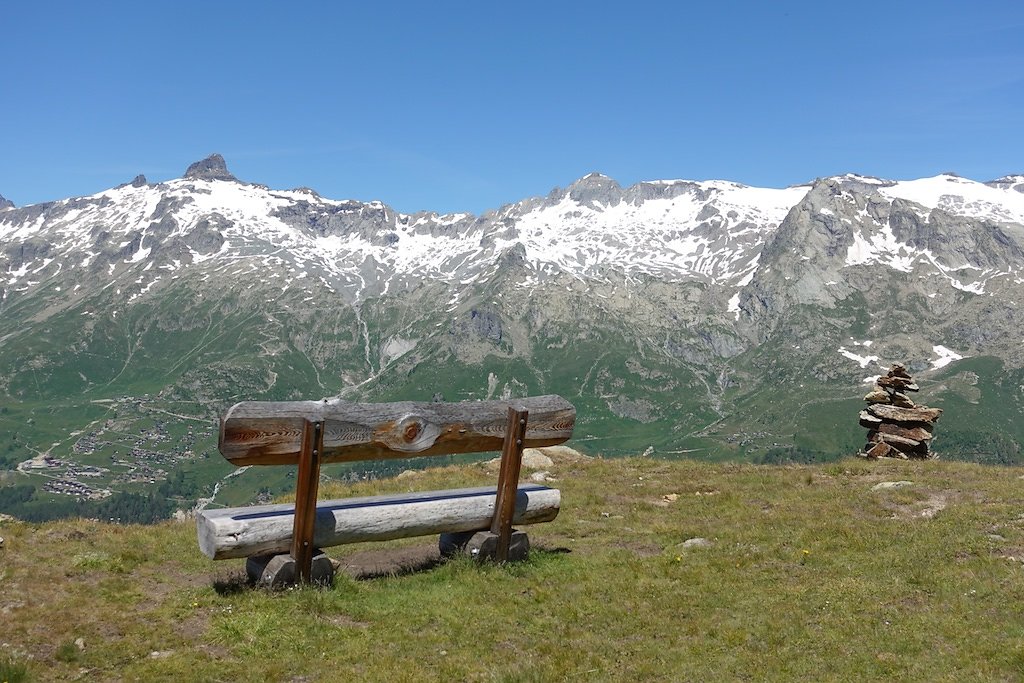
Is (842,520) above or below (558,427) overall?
below

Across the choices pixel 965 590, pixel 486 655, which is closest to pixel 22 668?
pixel 486 655

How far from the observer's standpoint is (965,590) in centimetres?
1480

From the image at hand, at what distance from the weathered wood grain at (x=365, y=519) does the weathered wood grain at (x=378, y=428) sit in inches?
→ 48.3

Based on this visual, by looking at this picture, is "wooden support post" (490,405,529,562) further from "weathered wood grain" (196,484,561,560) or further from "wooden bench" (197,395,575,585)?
"weathered wood grain" (196,484,561,560)

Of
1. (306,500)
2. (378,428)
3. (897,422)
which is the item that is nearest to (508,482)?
(378,428)

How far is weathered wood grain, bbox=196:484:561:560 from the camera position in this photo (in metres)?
15.0

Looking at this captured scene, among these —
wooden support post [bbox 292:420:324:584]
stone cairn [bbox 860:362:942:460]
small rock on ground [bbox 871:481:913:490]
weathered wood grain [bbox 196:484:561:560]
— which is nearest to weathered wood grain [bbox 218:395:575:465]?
wooden support post [bbox 292:420:324:584]

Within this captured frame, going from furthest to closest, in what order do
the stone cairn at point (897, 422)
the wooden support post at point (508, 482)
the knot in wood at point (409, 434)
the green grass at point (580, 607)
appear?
1. the stone cairn at point (897, 422)
2. the wooden support post at point (508, 482)
3. the knot in wood at point (409, 434)
4. the green grass at point (580, 607)

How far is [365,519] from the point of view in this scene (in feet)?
53.5

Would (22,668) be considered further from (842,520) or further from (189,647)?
(842,520)

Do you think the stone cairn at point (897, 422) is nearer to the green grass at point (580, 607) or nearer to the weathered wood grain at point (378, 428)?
the green grass at point (580, 607)

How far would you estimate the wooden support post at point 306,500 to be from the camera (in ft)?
49.2

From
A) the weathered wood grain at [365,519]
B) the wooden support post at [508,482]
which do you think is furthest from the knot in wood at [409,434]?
the wooden support post at [508,482]

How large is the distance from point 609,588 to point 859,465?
75.1 feet
